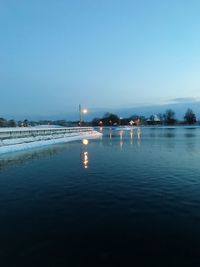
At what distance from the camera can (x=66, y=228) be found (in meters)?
7.19

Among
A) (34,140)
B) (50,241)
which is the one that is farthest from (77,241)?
(34,140)

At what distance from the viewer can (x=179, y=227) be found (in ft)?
23.6

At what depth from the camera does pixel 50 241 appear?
21.0 ft

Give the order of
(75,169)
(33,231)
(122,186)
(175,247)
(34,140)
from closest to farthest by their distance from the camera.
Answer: (175,247), (33,231), (122,186), (75,169), (34,140)

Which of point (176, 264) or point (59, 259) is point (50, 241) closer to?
point (59, 259)

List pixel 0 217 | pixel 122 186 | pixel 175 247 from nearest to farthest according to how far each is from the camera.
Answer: pixel 175 247
pixel 0 217
pixel 122 186

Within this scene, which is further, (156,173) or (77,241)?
(156,173)

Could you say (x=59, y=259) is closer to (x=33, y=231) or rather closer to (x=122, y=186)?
(x=33, y=231)

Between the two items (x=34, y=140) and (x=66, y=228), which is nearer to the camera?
(x=66, y=228)

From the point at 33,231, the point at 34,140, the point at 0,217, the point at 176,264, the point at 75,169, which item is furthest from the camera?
the point at 34,140

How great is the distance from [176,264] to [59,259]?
2.14 metres

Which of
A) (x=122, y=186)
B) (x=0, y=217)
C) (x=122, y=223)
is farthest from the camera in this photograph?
(x=122, y=186)

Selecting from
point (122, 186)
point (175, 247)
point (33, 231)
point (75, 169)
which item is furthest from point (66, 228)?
point (75, 169)

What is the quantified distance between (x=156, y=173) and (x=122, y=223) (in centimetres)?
740
